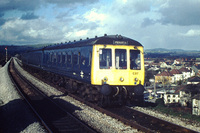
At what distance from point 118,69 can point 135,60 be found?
107 cm

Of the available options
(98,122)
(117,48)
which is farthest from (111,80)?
(98,122)

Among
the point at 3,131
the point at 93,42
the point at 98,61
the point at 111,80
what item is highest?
the point at 93,42

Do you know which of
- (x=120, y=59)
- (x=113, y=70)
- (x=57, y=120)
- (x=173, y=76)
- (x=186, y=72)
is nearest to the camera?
(x=57, y=120)

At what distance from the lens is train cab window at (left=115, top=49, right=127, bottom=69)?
37.5 feet

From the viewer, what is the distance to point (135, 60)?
11805 millimetres

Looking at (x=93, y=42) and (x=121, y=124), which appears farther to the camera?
(x=93, y=42)

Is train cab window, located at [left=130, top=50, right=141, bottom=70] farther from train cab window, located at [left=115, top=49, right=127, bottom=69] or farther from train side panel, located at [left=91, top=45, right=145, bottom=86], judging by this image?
train cab window, located at [left=115, top=49, right=127, bottom=69]

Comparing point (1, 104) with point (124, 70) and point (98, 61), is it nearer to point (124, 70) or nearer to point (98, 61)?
point (98, 61)

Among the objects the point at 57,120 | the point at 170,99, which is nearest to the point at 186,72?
the point at 170,99

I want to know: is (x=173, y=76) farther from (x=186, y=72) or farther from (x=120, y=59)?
(x=120, y=59)

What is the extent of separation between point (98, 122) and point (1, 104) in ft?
24.6

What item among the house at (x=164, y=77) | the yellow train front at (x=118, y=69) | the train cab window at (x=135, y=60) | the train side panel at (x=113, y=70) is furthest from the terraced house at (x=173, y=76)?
the train side panel at (x=113, y=70)

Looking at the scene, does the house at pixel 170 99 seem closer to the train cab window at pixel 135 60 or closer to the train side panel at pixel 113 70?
the train cab window at pixel 135 60

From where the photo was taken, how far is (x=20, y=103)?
1358cm
